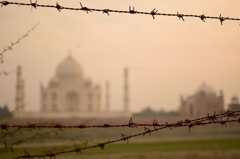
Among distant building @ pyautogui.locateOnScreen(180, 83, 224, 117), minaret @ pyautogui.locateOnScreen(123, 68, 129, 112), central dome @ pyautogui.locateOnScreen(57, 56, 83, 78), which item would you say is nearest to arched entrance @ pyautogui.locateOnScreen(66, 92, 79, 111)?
central dome @ pyautogui.locateOnScreen(57, 56, 83, 78)

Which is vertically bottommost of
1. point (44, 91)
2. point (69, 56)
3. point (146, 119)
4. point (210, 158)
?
point (210, 158)

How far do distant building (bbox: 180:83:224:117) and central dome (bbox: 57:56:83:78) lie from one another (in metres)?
9.36

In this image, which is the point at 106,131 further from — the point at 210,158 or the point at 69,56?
the point at 69,56

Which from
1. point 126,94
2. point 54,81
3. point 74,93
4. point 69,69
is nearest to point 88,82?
point 74,93

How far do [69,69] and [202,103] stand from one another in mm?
10990

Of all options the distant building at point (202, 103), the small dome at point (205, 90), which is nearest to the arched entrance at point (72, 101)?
the distant building at point (202, 103)

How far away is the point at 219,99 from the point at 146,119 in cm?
731

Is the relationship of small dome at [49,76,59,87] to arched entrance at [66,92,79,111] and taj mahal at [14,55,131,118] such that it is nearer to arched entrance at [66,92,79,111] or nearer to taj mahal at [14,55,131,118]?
taj mahal at [14,55,131,118]

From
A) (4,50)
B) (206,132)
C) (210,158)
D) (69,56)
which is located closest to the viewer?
(4,50)

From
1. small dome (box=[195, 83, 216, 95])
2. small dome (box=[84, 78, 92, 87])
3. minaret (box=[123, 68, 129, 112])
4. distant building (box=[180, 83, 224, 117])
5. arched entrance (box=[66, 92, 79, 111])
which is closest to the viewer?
distant building (box=[180, 83, 224, 117])

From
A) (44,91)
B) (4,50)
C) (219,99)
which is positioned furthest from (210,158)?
(44,91)

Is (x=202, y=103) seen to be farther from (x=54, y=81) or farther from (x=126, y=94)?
(x=54, y=81)

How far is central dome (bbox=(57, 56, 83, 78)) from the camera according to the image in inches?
1064

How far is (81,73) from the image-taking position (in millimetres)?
27734
